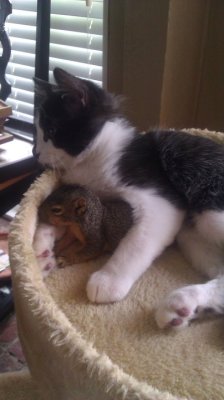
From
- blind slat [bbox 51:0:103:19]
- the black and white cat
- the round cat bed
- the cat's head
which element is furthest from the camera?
blind slat [bbox 51:0:103:19]

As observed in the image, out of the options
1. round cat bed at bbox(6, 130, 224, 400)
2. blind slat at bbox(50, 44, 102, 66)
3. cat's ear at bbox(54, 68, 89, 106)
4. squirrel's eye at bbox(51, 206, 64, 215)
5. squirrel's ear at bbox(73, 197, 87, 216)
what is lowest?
round cat bed at bbox(6, 130, 224, 400)

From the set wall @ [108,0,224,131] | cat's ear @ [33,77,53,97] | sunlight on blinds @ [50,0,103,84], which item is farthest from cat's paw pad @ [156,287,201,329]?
sunlight on blinds @ [50,0,103,84]

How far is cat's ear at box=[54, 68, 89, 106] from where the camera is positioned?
972 mm

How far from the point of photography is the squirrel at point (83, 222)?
934 mm

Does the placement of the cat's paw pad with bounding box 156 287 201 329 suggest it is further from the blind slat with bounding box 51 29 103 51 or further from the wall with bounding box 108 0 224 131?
the blind slat with bounding box 51 29 103 51

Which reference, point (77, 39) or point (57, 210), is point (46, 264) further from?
point (77, 39)

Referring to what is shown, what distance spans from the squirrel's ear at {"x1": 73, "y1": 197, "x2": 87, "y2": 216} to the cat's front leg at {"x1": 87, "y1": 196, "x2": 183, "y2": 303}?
0.39 feet

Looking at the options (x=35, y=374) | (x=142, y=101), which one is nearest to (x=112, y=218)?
(x=35, y=374)

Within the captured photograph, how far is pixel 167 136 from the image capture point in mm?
1099

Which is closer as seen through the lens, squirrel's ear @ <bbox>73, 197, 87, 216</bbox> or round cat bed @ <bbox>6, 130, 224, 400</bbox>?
round cat bed @ <bbox>6, 130, 224, 400</bbox>

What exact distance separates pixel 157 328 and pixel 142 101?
1.04 meters

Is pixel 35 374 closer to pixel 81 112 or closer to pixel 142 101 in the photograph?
pixel 81 112

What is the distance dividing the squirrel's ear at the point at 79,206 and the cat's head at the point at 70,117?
6.7 inches

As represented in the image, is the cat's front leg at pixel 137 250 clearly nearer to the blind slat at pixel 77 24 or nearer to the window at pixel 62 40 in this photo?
the window at pixel 62 40
